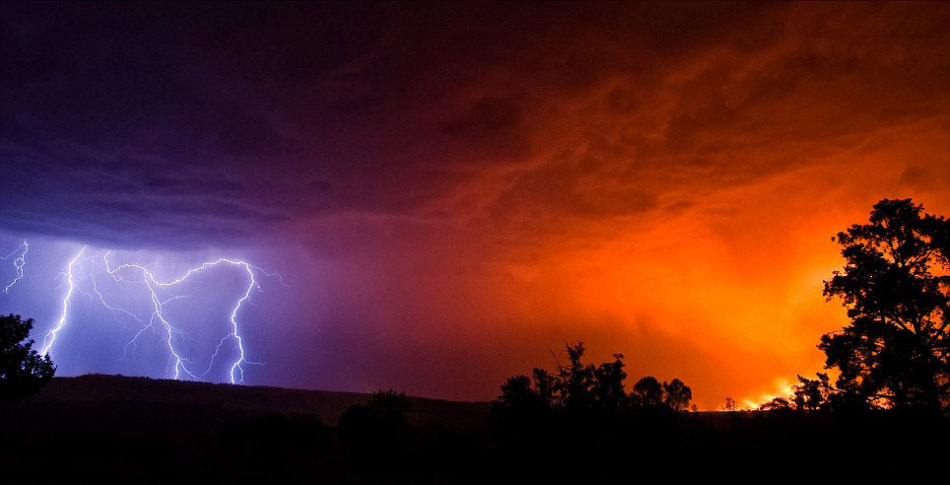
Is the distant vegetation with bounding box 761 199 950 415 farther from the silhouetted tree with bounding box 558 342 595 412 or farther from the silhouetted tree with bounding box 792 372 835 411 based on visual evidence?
the silhouetted tree with bounding box 558 342 595 412

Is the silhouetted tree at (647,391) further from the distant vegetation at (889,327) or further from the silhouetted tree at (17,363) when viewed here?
the silhouetted tree at (17,363)

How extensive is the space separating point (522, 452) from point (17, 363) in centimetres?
2584

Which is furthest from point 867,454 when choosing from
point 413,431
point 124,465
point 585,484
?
point 124,465

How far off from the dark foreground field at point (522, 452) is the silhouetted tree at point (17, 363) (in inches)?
81.9

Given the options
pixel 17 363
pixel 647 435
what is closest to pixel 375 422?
pixel 647 435

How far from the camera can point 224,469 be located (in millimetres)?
14008

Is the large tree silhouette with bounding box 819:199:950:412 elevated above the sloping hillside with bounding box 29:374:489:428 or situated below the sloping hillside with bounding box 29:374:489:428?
above

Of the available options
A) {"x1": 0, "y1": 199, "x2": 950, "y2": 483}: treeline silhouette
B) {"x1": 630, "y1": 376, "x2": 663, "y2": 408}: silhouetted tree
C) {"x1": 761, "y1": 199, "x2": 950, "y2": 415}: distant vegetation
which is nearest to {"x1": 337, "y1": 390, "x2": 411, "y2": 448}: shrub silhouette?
{"x1": 0, "y1": 199, "x2": 950, "y2": 483}: treeline silhouette

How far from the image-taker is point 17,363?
21.4m

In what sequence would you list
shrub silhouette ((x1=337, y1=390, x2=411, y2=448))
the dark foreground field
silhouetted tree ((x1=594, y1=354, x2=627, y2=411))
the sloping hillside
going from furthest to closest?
the sloping hillside, shrub silhouette ((x1=337, y1=390, x2=411, y2=448)), silhouetted tree ((x1=594, y1=354, x2=627, y2=411)), the dark foreground field

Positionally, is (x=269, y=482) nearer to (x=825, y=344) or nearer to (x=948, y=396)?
(x=825, y=344)

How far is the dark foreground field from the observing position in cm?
1105

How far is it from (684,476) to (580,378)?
4629 mm

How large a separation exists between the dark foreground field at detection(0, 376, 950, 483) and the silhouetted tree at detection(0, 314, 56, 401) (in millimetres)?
2080
